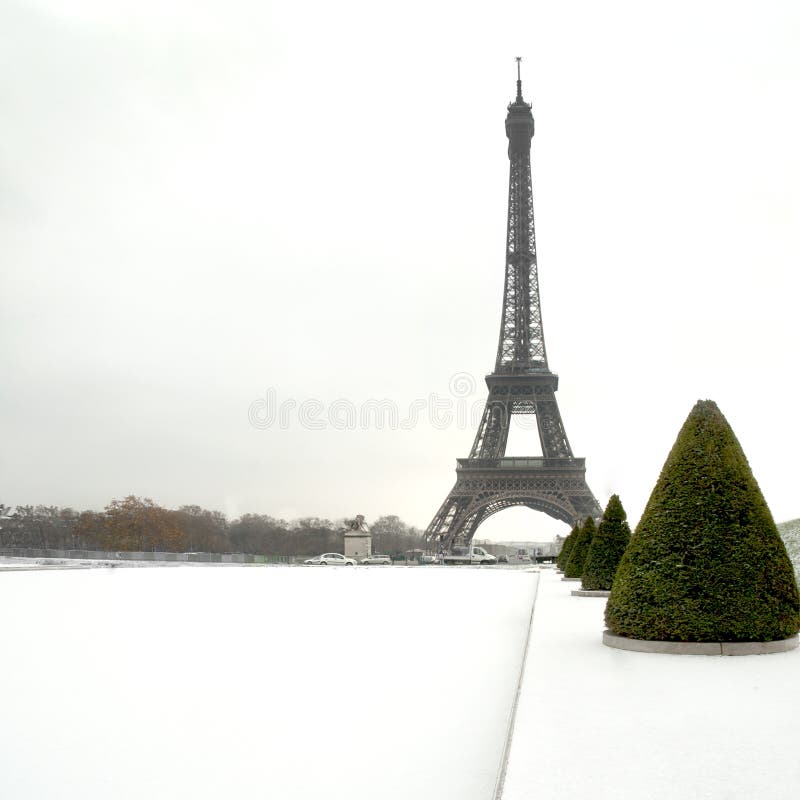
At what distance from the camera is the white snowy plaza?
16.0 ft

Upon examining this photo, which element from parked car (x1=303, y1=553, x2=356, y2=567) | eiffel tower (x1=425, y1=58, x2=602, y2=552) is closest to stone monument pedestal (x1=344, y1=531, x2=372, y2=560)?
parked car (x1=303, y1=553, x2=356, y2=567)

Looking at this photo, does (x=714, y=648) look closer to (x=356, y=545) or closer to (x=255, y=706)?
(x=255, y=706)

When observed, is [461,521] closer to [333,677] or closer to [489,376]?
A: [489,376]

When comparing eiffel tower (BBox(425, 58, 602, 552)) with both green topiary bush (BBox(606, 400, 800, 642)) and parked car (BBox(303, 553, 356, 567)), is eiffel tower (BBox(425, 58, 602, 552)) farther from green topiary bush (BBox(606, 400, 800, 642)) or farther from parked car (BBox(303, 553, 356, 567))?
green topiary bush (BBox(606, 400, 800, 642))

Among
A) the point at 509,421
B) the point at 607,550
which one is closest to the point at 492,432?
the point at 509,421

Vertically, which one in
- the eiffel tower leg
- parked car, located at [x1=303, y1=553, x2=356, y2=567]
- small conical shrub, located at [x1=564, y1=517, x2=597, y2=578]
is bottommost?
parked car, located at [x1=303, y1=553, x2=356, y2=567]

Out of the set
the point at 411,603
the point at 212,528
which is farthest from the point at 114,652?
the point at 212,528

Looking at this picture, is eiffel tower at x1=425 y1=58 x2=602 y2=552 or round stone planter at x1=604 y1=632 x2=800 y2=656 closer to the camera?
round stone planter at x1=604 y1=632 x2=800 y2=656

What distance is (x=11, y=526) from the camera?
301 ft

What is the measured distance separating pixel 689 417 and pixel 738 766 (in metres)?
6.45

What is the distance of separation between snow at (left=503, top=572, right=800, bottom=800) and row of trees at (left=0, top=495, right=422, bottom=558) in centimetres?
5932

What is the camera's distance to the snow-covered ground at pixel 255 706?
206 inches

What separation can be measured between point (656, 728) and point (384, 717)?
2269mm

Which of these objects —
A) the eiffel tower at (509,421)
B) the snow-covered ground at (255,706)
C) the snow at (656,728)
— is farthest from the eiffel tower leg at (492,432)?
the snow at (656,728)
